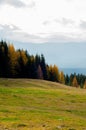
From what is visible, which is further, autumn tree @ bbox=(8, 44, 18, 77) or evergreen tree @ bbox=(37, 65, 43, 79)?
evergreen tree @ bbox=(37, 65, 43, 79)

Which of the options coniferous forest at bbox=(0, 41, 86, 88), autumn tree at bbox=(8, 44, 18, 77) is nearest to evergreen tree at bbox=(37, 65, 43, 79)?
coniferous forest at bbox=(0, 41, 86, 88)

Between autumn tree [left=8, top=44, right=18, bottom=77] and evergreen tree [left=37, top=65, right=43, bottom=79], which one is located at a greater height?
autumn tree [left=8, top=44, right=18, bottom=77]

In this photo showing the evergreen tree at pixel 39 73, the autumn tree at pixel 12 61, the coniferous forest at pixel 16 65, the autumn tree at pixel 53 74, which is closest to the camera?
the coniferous forest at pixel 16 65

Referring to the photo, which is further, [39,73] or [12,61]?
[39,73]

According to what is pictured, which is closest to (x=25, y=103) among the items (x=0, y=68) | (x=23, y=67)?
(x=0, y=68)

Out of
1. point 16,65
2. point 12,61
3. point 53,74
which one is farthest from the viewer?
point 53,74

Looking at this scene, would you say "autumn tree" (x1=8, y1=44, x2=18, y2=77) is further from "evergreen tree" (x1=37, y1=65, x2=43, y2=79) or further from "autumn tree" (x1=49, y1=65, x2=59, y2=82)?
"autumn tree" (x1=49, y1=65, x2=59, y2=82)

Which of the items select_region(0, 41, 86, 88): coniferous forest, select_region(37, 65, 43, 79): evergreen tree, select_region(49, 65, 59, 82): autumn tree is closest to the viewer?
select_region(0, 41, 86, 88): coniferous forest

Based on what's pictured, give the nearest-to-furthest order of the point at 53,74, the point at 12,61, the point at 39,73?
the point at 12,61 → the point at 39,73 → the point at 53,74

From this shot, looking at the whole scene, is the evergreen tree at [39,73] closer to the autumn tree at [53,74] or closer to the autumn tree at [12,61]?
the autumn tree at [53,74]

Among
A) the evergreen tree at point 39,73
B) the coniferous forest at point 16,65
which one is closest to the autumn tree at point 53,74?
the coniferous forest at point 16,65

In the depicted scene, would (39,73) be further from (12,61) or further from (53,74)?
(12,61)

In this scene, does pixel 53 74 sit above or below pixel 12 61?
below

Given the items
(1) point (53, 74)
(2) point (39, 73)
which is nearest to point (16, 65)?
(2) point (39, 73)
